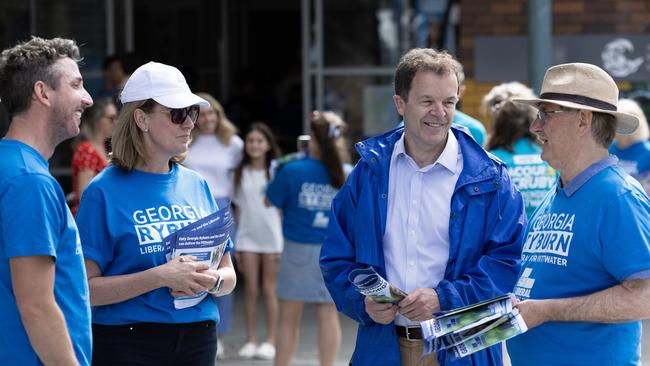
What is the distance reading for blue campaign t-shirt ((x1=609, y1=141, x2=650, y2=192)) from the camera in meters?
7.93

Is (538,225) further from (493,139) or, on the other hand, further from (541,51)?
(541,51)

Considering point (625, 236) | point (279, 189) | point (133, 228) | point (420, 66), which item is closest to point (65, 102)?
point (133, 228)

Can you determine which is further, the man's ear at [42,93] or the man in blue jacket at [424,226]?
the man in blue jacket at [424,226]

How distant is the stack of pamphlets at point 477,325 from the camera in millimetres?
3350

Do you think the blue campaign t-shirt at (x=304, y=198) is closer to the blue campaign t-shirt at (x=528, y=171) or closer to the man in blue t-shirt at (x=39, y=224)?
the blue campaign t-shirt at (x=528, y=171)

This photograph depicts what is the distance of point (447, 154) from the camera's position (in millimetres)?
3744

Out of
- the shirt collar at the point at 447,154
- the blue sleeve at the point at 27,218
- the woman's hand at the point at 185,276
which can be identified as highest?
the shirt collar at the point at 447,154

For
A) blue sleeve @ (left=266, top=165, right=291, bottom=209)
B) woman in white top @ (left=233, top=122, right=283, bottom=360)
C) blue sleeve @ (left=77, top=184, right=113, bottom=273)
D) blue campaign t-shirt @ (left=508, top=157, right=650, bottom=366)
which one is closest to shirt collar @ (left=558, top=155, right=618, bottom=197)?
blue campaign t-shirt @ (left=508, top=157, right=650, bottom=366)

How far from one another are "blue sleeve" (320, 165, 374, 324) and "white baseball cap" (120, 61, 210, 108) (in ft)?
2.17

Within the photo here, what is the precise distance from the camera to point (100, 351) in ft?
12.9

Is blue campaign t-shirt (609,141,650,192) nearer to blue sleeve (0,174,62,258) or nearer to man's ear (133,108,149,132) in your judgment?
man's ear (133,108,149,132)

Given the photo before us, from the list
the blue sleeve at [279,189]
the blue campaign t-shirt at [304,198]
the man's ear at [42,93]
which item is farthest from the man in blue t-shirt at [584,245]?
the blue sleeve at [279,189]

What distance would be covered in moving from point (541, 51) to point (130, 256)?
467cm

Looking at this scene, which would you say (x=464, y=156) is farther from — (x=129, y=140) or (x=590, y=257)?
(x=129, y=140)
